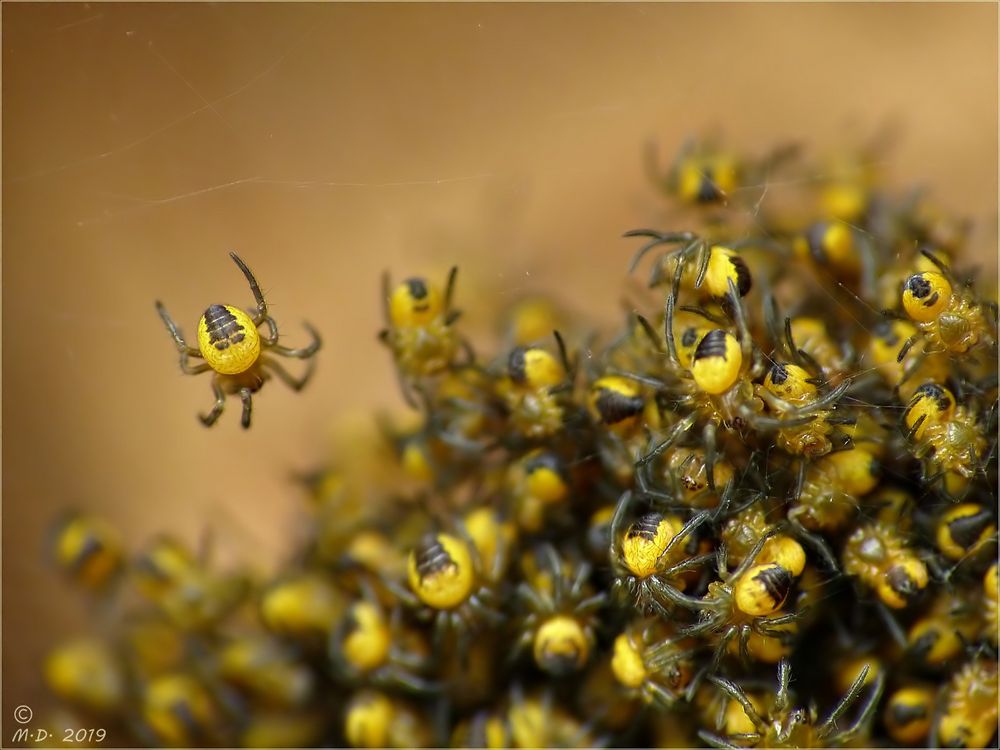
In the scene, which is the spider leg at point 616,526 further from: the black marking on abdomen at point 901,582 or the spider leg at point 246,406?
the spider leg at point 246,406

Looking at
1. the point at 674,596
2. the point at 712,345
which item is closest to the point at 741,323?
the point at 712,345

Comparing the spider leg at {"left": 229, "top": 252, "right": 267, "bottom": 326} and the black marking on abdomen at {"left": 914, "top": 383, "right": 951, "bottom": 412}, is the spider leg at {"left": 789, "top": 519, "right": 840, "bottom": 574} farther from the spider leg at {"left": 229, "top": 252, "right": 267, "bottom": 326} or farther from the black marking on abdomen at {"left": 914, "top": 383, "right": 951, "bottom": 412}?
the spider leg at {"left": 229, "top": 252, "right": 267, "bottom": 326}

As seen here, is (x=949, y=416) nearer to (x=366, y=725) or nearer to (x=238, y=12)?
(x=366, y=725)

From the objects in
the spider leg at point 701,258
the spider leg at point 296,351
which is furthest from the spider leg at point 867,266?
the spider leg at point 296,351

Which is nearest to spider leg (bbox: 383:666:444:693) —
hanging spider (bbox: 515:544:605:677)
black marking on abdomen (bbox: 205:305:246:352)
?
hanging spider (bbox: 515:544:605:677)

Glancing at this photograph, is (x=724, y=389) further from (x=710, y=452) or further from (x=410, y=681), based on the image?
(x=410, y=681)

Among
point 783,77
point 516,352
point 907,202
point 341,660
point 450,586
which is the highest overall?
point 783,77

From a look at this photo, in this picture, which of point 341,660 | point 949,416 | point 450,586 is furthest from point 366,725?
point 949,416
